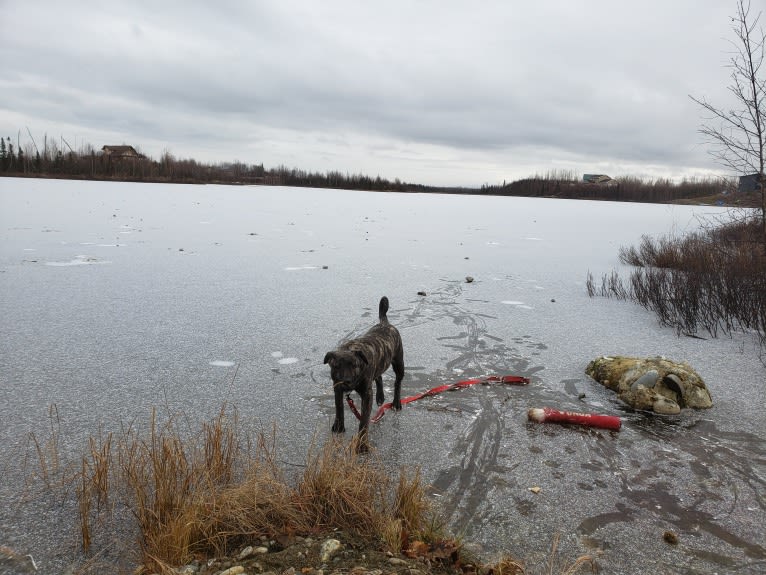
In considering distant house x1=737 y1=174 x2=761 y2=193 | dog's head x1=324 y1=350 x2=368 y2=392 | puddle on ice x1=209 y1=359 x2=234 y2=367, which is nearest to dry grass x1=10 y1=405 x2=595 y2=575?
dog's head x1=324 y1=350 x2=368 y2=392

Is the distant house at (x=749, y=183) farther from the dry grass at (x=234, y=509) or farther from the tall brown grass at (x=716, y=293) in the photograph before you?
the dry grass at (x=234, y=509)

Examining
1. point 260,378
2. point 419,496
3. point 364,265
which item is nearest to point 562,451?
point 419,496

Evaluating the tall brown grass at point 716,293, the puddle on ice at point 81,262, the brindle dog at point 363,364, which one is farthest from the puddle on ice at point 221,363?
the puddle on ice at point 81,262

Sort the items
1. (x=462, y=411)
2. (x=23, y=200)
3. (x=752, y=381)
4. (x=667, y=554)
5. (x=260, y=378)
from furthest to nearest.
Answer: (x=23, y=200) < (x=752, y=381) < (x=260, y=378) < (x=462, y=411) < (x=667, y=554)

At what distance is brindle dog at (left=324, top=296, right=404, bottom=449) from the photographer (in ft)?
10.1

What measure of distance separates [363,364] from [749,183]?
7.97 metres

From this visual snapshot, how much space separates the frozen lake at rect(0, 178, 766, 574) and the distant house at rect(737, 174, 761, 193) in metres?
2.51

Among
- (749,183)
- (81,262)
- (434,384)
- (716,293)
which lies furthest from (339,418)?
(81,262)

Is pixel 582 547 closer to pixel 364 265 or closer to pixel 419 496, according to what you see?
pixel 419 496

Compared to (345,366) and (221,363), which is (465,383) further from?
(221,363)

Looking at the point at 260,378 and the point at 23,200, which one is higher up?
the point at 23,200

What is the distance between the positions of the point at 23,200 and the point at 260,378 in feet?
83.6

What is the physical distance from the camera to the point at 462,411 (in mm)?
4160

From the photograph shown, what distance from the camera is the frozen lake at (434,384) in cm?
273
